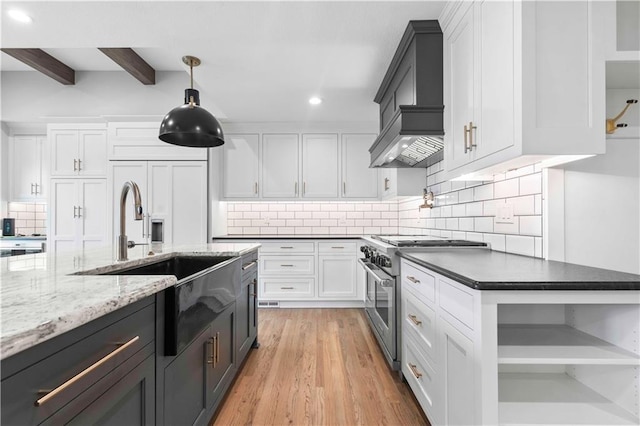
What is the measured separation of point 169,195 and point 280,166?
1.47 metres

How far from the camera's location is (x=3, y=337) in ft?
1.74

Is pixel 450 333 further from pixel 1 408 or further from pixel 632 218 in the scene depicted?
pixel 1 408

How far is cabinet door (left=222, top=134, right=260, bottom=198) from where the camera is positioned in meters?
4.34

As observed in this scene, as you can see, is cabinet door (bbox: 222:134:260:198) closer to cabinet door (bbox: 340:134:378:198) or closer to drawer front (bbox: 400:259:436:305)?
cabinet door (bbox: 340:134:378:198)

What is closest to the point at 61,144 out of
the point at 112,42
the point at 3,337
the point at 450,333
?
the point at 112,42

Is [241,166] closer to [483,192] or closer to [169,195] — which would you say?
[169,195]

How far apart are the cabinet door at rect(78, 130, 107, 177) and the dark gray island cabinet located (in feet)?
11.4

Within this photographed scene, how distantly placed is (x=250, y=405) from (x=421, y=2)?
263 centimetres

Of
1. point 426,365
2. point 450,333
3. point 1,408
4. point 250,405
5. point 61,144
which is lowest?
point 250,405

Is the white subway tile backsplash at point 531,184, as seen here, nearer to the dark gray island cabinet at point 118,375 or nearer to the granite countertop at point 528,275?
the granite countertop at point 528,275

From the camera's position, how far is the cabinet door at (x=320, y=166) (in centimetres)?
435

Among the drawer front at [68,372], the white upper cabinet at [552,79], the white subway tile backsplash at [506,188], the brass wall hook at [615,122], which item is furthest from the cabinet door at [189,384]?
the brass wall hook at [615,122]

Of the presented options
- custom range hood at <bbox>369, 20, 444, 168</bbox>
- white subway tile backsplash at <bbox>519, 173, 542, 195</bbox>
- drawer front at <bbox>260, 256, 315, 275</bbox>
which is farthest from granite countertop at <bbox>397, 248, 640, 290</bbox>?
drawer front at <bbox>260, 256, 315, 275</bbox>

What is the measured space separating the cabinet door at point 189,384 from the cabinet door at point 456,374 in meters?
1.14
